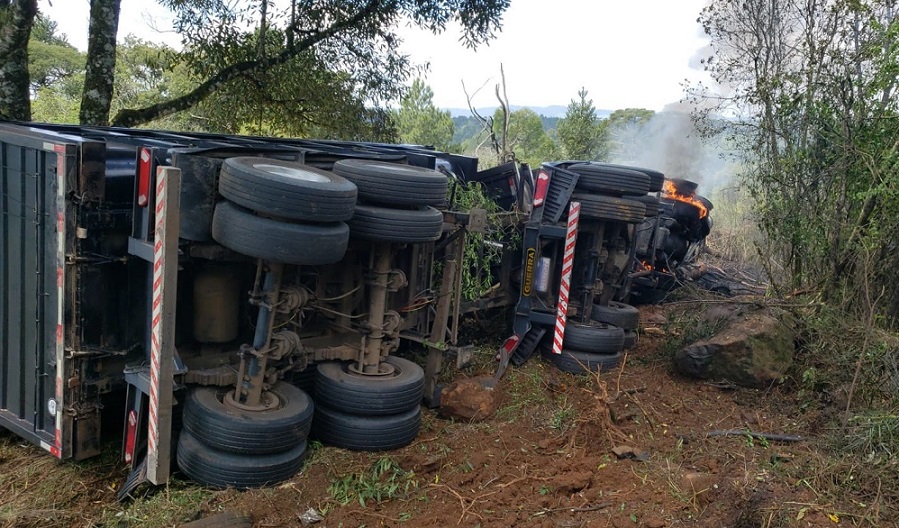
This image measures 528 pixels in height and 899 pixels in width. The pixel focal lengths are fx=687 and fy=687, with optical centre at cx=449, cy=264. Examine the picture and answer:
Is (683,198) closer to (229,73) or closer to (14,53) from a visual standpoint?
(229,73)

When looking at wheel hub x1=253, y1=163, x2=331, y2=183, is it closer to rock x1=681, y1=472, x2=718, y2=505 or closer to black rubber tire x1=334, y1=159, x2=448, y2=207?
black rubber tire x1=334, y1=159, x2=448, y2=207

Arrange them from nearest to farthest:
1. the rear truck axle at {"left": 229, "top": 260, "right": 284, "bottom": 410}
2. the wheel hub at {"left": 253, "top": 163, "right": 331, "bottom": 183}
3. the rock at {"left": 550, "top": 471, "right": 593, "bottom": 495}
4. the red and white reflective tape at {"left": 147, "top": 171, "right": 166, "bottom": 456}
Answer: the red and white reflective tape at {"left": 147, "top": 171, "right": 166, "bottom": 456}, the wheel hub at {"left": 253, "top": 163, "right": 331, "bottom": 183}, the rear truck axle at {"left": 229, "top": 260, "right": 284, "bottom": 410}, the rock at {"left": 550, "top": 471, "right": 593, "bottom": 495}

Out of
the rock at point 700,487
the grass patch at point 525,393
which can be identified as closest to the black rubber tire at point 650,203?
the grass patch at point 525,393

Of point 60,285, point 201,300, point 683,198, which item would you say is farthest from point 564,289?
point 683,198

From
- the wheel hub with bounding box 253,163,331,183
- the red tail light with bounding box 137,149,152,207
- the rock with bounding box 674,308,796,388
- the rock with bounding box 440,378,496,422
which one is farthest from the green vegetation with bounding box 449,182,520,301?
the red tail light with bounding box 137,149,152,207

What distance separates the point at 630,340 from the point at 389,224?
159 inches

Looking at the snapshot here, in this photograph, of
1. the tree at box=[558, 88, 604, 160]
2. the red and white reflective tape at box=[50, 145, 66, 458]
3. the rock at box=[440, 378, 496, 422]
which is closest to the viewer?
the red and white reflective tape at box=[50, 145, 66, 458]

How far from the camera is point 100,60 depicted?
9.05m

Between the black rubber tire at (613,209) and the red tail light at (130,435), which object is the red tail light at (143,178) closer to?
the red tail light at (130,435)

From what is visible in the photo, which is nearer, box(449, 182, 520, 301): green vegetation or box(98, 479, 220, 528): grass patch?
box(98, 479, 220, 528): grass patch

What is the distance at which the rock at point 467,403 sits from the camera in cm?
559

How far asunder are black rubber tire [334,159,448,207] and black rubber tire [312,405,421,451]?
1492 mm

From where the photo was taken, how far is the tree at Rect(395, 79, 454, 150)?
97.0 ft

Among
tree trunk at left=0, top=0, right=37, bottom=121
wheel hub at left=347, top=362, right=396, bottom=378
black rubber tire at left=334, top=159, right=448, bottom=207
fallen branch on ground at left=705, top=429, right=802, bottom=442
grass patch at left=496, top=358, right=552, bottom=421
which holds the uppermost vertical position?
tree trunk at left=0, top=0, right=37, bottom=121
